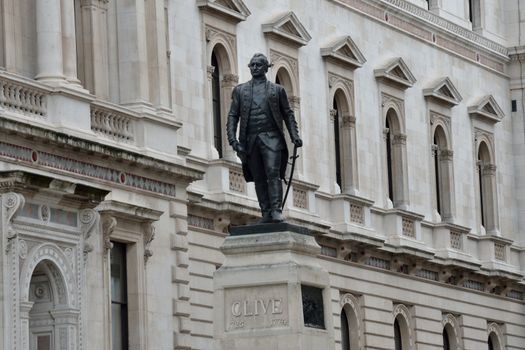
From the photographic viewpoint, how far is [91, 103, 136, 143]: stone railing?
134 feet

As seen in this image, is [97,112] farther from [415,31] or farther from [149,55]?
[415,31]

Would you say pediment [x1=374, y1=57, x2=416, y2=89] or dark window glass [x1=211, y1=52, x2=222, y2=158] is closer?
dark window glass [x1=211, y1=52, x2=222, y2=158]

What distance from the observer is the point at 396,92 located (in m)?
58.0

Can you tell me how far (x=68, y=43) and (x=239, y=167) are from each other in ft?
27.5

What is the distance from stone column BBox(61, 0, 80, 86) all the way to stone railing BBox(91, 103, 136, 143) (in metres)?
0.74

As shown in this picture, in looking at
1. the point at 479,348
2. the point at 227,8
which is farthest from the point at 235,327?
the point at 479,348

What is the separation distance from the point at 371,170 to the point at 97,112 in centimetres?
1647

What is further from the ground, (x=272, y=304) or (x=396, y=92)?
(x=396, y=92)

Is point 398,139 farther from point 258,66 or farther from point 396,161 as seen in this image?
point 258,66

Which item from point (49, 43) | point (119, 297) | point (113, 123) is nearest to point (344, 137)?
point (113, 123)

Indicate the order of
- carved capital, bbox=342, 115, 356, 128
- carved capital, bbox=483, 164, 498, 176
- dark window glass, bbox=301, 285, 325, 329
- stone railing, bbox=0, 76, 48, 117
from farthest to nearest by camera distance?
1. carved capital, bbox=483, 164, 498, 176
2. carved capital, bbox=342, 115, 356, 128
3. stone railing, bbox=0, 76, 48, 117
4. dark window glass, bbox=301, 285, 325, 329

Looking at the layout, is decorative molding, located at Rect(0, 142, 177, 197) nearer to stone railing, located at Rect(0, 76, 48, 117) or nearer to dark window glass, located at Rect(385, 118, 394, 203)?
stone railing, located at Rect(0, 76, 48, 117)

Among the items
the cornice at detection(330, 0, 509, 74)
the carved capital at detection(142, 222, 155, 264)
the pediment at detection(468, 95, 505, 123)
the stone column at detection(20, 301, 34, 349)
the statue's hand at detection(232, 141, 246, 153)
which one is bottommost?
the stone column at detection(20, 301, 34, 349)

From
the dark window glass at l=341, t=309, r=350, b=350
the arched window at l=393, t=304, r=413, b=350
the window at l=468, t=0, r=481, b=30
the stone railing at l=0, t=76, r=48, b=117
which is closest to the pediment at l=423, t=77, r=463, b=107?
the window at l=468, t=0, r=481, b=30
